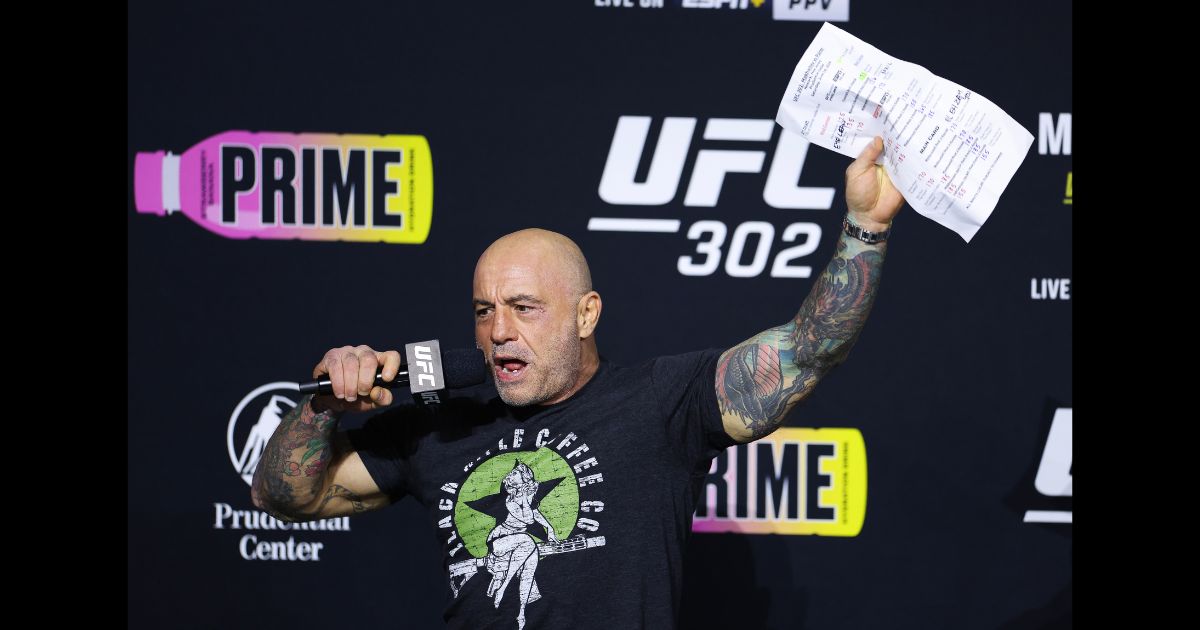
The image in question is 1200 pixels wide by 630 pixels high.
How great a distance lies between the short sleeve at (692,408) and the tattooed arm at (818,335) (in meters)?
0.03

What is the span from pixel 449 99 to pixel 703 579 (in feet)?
4.90

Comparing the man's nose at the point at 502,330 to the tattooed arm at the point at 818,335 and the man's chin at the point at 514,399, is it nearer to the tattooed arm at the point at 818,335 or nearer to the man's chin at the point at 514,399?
the man's chin at the point at 514,399

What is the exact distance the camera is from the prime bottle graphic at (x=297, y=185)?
3074mm

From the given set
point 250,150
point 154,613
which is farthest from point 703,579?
point 250,150

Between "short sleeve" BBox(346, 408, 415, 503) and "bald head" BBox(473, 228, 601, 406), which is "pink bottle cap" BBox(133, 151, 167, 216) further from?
"bald head" BBox(473, 228, 601, 406)

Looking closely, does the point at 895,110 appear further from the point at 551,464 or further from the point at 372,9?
the point at 372,9

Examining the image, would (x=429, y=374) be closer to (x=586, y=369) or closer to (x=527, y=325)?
(x=527, y=325)

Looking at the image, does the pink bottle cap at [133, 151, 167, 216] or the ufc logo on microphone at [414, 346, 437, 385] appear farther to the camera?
the pink bottle cap at [133, 151, 167, 216]

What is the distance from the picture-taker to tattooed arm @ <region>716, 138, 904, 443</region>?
1.88 metres

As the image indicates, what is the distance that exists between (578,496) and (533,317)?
0.35 m

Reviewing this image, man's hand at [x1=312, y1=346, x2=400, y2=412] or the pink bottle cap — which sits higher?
the pink bottle cap


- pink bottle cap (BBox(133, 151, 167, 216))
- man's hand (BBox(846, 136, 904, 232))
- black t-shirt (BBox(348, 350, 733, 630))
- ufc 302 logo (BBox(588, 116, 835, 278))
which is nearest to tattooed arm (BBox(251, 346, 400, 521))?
black t-shirt (BBox(348, 350, 733, 630))

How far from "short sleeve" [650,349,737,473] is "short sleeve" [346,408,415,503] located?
510mm

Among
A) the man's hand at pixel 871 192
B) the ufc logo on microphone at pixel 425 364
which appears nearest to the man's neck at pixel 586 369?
the ufc logo on microphone at pixel 425 364
